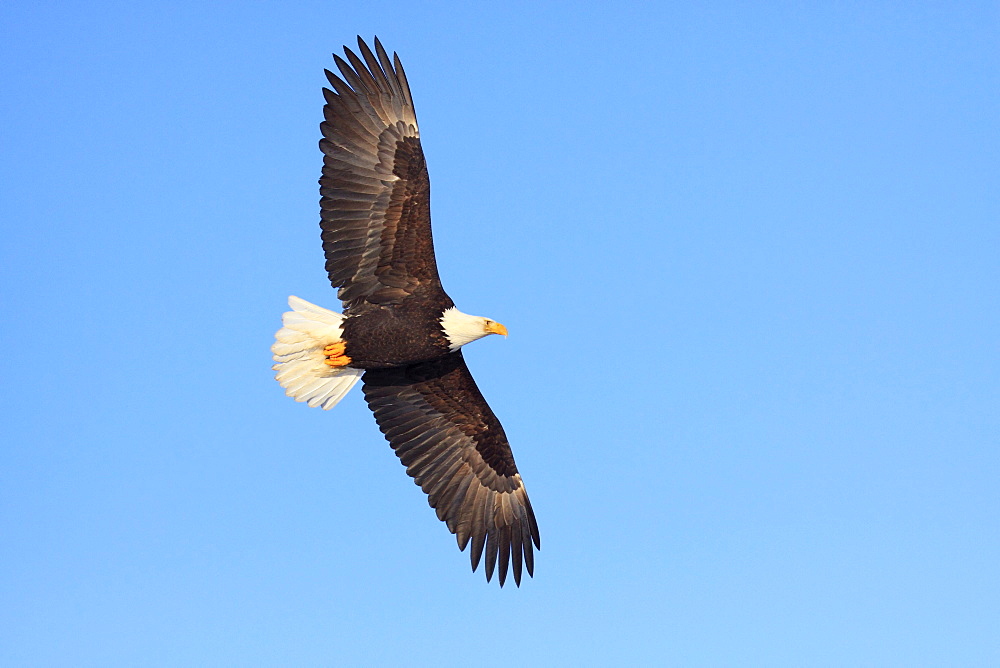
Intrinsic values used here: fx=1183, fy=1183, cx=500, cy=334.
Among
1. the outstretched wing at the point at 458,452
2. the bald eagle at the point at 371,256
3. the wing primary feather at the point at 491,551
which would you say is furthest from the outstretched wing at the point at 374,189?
the wing primary feather at the point at 491,551

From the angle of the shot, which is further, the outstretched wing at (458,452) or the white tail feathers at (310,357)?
the outstretched wing at (458,452)

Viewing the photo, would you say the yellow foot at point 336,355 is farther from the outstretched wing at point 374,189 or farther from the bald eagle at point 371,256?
the outstretched wing at point 374,189

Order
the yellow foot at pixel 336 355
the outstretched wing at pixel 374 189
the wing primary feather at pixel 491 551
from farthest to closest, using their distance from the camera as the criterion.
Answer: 1. the wing primary feather at pixel 491 551
2. the yellow foot at pixel 336 355
3. the outstretched wing at pixel 374 189

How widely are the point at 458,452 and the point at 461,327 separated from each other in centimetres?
148

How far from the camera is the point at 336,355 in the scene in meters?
10.1

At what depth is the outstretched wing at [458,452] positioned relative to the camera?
35.3 ft

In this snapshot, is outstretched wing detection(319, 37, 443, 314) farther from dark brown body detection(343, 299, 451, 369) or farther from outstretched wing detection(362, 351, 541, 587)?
outstretched wing detection(362, 351, 541, 587)

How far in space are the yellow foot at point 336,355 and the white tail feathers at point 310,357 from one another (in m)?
0.04

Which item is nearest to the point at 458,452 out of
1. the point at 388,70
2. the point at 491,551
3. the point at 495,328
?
the point at 491,551

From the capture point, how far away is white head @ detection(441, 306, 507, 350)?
1002cm

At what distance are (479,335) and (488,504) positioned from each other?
1.75 m

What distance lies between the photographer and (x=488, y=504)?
1091cm

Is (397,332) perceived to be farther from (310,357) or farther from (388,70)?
(388,70)

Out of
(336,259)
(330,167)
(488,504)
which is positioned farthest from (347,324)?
(488,504)
